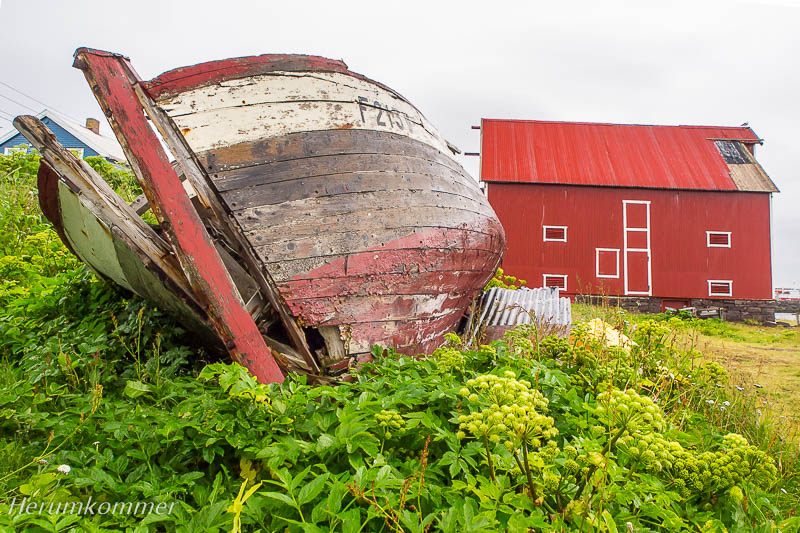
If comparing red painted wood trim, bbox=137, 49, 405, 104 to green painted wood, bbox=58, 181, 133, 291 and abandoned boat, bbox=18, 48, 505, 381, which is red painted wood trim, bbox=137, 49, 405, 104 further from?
green painted wood, bbox=58, 181, 133, 291

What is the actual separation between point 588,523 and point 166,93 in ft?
11.1

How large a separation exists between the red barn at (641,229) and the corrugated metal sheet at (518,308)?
798 centimetres

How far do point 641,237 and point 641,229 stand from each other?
0.30 metres

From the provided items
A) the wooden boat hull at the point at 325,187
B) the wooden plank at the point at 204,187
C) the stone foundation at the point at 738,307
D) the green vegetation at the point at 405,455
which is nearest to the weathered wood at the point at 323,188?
the wooden boat hull at the point at 325,187

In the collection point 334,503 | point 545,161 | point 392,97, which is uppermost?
point 545,161

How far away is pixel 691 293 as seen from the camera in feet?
52.8

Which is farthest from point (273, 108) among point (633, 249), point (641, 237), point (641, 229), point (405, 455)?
point (641, 229)

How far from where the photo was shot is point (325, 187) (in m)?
3.46

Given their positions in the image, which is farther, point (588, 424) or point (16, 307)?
point (16, 307)

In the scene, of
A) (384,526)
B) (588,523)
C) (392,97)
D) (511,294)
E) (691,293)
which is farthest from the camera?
(691,293)

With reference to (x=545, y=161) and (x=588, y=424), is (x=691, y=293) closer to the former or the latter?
(x=545, y=161)

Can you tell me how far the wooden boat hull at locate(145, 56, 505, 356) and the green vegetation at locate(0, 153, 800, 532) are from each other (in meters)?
0.56

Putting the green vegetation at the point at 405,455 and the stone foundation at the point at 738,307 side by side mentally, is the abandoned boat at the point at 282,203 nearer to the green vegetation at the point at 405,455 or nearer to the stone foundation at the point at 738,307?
the green vegetation at the point at 405,455

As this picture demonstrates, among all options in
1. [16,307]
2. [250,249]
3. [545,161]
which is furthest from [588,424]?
[545,161]
